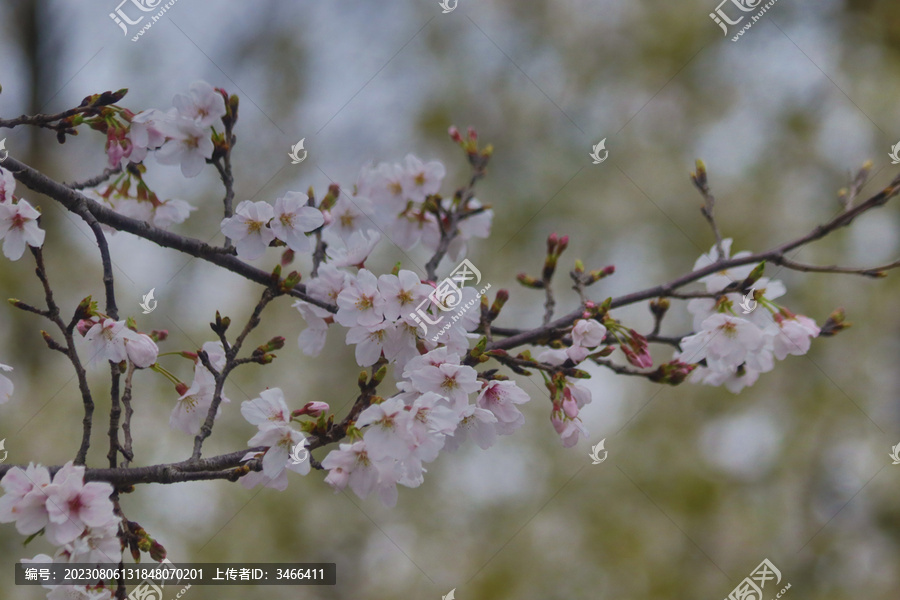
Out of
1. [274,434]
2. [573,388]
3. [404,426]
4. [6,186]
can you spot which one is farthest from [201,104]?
[573,388]

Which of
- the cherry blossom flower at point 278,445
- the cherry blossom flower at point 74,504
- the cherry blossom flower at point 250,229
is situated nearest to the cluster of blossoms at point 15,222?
the cherry blossom flower at point 250,229

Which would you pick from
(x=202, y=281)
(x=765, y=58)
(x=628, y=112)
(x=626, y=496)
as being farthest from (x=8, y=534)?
(x=765, y=58)

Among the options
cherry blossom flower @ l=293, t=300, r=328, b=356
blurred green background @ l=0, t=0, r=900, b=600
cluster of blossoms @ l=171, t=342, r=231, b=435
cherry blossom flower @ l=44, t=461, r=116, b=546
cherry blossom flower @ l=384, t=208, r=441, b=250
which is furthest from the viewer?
blurred green background @ l=0, t=0, r=900, b=600

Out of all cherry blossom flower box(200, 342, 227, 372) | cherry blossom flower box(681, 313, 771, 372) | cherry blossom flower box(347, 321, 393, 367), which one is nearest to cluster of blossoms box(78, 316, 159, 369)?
cherry blossom flower box(200, 342, 227, 372)

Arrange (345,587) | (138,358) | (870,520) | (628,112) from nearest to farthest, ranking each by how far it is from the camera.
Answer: (138,358)
(870,520)
(345,587)
(628,112)

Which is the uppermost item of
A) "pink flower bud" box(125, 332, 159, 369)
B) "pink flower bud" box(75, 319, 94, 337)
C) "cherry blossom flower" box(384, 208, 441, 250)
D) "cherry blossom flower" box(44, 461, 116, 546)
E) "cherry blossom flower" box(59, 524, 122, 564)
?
"cherry blossom flower" box(384, 208, 441, 250)

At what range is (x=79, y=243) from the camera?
20.6 feet

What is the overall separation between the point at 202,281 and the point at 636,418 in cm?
402

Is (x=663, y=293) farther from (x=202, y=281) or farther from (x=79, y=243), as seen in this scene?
(x=79, y=243)

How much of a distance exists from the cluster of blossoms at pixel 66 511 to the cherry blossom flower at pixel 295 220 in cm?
55

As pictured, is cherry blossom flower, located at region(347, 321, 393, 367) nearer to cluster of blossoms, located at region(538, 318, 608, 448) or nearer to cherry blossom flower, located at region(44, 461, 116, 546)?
cluster of blossoms, located at region(538, 318, 608, 448)

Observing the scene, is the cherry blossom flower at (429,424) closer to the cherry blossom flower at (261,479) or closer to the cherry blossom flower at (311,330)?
the cherry blossom flower at (261,479)

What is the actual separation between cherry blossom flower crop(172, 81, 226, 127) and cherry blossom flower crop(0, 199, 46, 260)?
0.37 m

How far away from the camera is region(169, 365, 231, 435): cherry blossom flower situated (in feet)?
A: 4.45
